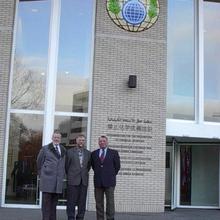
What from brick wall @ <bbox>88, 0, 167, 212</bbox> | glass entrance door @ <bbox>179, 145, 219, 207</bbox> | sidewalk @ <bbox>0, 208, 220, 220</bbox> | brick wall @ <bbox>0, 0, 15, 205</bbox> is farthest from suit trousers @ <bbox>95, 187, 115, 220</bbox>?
glass entrance door @ <bbox>179, 145, 219, 207</bbox>

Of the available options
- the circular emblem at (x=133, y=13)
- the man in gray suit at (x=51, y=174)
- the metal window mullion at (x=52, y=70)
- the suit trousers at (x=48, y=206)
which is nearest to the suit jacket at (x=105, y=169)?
the man in gray suit at (x=51, y=174)

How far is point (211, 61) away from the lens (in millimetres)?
16625

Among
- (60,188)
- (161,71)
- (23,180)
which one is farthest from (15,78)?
(60,188)

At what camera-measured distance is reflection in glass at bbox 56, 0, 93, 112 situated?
14.9 m

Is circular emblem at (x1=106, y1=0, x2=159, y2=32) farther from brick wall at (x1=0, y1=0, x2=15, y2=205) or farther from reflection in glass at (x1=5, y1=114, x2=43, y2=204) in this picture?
reflection in glass at (x1=5, y1=114, x2=43, y2=204)

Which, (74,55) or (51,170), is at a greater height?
(74,55)

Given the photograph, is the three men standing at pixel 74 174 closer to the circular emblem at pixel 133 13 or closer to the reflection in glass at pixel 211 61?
the circular emblem at pixel 133 13

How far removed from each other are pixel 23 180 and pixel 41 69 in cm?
325

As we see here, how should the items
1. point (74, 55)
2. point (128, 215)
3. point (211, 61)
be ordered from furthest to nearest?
point (211, 61) < point (74, 55) < point (128, 215)

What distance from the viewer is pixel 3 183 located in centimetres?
1409

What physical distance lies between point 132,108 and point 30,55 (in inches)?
133

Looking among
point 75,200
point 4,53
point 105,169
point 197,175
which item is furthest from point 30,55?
point 197,175

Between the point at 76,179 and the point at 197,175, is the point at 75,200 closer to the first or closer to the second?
the point at 76,179

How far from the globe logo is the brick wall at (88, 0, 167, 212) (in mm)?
407
